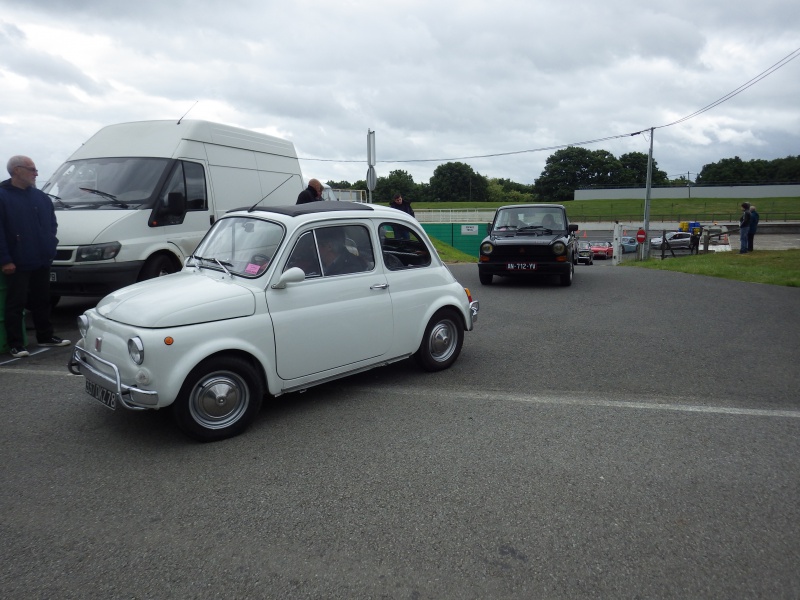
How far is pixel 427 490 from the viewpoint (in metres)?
3.67

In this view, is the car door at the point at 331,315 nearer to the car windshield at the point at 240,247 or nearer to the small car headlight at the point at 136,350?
the car windshield at the point at 240,247

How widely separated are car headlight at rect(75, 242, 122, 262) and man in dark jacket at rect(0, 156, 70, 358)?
40.3 inches

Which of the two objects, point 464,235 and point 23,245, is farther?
point 464,235

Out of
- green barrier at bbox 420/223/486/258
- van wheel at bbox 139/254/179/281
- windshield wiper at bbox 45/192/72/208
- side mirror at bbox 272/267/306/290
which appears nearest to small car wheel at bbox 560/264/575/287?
→ van wheel at bbox 139/254/179/281

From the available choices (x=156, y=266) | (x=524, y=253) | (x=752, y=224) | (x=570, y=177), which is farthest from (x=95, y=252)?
(x=570, y=177)

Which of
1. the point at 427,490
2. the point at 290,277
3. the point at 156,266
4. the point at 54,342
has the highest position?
the point at 290,277

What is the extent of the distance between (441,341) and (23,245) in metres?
4.46

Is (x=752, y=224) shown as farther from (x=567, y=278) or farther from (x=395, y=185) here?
(x=395, y=185)

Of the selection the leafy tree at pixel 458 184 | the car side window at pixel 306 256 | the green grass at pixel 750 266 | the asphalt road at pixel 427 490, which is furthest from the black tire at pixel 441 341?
the leafy tree at pixel 458 184

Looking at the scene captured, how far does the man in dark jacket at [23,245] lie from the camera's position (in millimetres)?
6191

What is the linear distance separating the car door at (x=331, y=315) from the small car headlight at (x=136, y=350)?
3.22 feet

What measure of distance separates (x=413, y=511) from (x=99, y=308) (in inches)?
117

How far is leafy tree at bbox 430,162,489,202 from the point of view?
111625mm

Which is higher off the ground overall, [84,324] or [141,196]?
[141,196]
